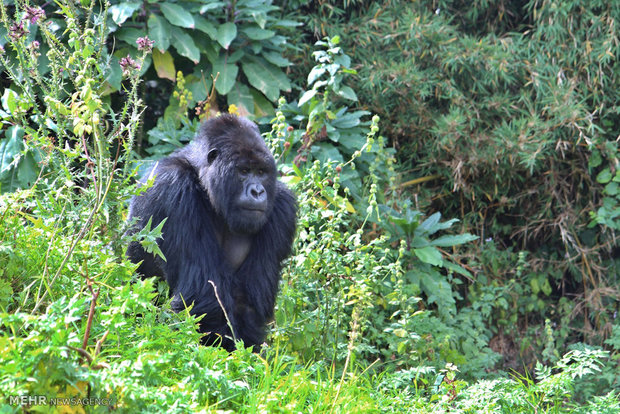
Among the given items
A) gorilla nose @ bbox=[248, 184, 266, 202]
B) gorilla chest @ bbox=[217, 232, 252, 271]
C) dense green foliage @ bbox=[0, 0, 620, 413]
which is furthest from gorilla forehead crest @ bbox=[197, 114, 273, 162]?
dense green foliage @ bbox=[0, 0, 620, 413]

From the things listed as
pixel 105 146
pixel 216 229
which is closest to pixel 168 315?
pixel 105 146

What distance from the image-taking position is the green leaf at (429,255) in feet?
16.7

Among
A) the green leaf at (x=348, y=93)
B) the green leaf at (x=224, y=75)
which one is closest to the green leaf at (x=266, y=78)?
the green leaf at (x=224, y=75)

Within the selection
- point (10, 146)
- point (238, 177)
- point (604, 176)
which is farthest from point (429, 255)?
point (10, 146)

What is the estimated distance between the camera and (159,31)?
519 cm

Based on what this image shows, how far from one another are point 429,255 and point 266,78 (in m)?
1.70

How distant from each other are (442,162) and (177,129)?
1.98 metres

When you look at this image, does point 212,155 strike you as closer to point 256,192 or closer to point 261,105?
point 256,192

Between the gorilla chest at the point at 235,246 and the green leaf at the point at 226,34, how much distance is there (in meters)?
1.94

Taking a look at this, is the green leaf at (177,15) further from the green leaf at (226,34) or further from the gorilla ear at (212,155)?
the gorilla ear at (212,155)

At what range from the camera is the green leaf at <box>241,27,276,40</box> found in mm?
5473

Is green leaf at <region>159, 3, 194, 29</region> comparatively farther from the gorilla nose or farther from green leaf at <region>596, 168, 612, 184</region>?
green leaf at <region>596, 168, 612, 184</region>

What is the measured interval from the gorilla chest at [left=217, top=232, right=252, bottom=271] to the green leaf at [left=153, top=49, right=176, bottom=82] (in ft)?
6.13

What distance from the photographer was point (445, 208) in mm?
6168
